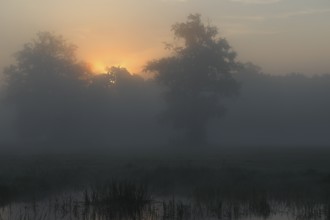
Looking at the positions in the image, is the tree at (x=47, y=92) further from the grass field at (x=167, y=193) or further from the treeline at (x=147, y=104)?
the grass field at (x=167, y=193)

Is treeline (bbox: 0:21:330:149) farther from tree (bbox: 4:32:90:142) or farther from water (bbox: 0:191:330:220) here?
water (bbox: 0:191:330:220)

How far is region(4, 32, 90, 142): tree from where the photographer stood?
70.8m

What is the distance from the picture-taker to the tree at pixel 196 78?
6247 centimetres

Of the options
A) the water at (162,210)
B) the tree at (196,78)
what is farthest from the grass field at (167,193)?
the tree at (196,78)

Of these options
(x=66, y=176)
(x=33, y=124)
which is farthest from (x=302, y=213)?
(x=33, y=124)

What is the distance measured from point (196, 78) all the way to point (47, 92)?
65.1ft

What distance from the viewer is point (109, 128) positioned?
8219 centimetres

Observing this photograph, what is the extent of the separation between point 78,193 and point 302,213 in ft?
25.1

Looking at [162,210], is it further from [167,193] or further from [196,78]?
[196,78]

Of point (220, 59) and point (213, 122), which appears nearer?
point (220, 59)

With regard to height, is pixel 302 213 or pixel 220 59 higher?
pixel 220 59

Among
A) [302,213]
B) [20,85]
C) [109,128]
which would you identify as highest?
[20,85]

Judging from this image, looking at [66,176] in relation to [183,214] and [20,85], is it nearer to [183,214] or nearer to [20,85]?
[183,214]

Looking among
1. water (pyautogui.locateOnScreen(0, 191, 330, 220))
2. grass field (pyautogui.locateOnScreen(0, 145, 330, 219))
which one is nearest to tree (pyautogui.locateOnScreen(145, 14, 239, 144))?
grass field (pyautogui.locateOnScreen(0, 145, 330, 219))
